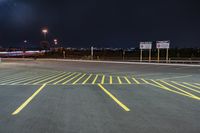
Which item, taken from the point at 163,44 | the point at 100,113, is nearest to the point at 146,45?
the point at 163,44

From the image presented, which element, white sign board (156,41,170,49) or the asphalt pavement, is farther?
white sign board (156,41,170,49)

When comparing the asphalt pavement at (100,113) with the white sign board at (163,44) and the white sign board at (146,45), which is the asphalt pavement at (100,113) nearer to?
the white sign board at (163,44)

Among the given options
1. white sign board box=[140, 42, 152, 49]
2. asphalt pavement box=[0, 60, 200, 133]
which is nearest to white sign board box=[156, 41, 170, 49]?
white sign board box=[140, 42, 152, 49]

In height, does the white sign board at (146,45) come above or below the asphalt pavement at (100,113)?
above

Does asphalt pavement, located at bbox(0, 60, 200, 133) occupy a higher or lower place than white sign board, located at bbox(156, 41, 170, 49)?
lower

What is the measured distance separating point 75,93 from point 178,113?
4627 millimetres

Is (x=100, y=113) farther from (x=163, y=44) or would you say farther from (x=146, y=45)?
(x=146, y=45)

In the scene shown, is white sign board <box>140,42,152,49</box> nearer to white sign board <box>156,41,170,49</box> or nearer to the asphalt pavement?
white sign board <box>156,41,170,49</box>

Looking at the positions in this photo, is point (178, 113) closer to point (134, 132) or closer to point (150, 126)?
point (150, 126)

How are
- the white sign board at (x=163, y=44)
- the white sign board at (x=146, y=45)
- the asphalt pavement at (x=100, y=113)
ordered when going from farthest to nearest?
the white sign board at (x=146, y=45) < the white sign board at (x=163, y=44) < the asphalt pavement at (x=100, y=113)

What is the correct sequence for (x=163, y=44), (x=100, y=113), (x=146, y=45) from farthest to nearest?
(x=146, y=45)
(x=163, y=44)
(x=100, y=113)

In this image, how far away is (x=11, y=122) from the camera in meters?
5.77

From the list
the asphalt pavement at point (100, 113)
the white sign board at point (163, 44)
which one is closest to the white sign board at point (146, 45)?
the white sign board at point (163, 44)

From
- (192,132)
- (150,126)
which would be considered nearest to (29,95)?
(150,126)
